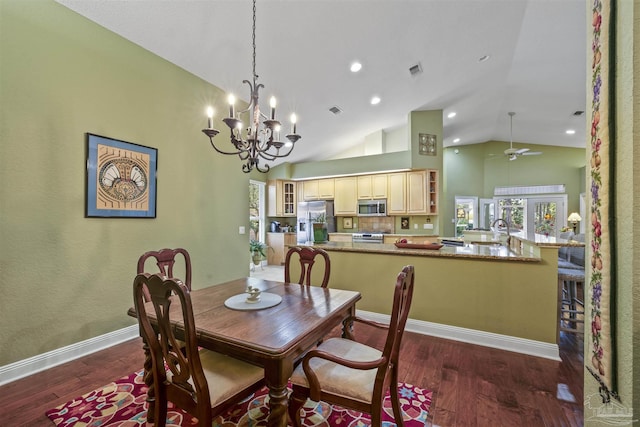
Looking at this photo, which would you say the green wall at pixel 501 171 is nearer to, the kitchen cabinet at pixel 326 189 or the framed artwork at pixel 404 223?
the framed artwork at pixel 404 223

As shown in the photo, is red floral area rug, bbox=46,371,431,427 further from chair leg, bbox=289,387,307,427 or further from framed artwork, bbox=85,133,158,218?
framed artwork, bbox=85,133,158,218

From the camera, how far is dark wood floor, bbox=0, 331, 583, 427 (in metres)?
1.66

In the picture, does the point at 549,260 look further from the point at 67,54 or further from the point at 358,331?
the point at 67,54

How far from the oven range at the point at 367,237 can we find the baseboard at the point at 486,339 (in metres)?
3.06

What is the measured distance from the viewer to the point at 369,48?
3275mm

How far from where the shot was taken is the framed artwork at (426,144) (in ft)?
18.4

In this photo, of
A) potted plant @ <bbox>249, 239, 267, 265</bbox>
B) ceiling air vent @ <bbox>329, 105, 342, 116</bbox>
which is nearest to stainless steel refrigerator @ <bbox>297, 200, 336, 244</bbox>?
potted plant @ <bbox>249, 239, 267, 265</bbox>

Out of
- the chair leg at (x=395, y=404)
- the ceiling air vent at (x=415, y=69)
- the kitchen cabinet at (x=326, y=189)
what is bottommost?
the chair leg at (x=395, y=404)

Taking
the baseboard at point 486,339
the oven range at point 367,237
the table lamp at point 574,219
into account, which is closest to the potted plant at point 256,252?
the oven range at point 367,237

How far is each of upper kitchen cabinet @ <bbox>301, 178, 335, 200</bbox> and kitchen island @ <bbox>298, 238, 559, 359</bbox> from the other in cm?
369

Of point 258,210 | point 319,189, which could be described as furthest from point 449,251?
point 258,210

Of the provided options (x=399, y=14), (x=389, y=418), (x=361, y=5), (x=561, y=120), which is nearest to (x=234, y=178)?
(x=361, y=5)

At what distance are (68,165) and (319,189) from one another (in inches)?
202

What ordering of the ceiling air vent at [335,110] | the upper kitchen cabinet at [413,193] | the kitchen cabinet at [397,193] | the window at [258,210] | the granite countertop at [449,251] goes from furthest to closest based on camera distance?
1. the window at [258,210]
2. the kitchen cabinet at [397,193]
3. the upper kitchen cabinet at [413,193]
4. the ceiling air vent at [335,110]
5. the granite countertop at [449,251]
